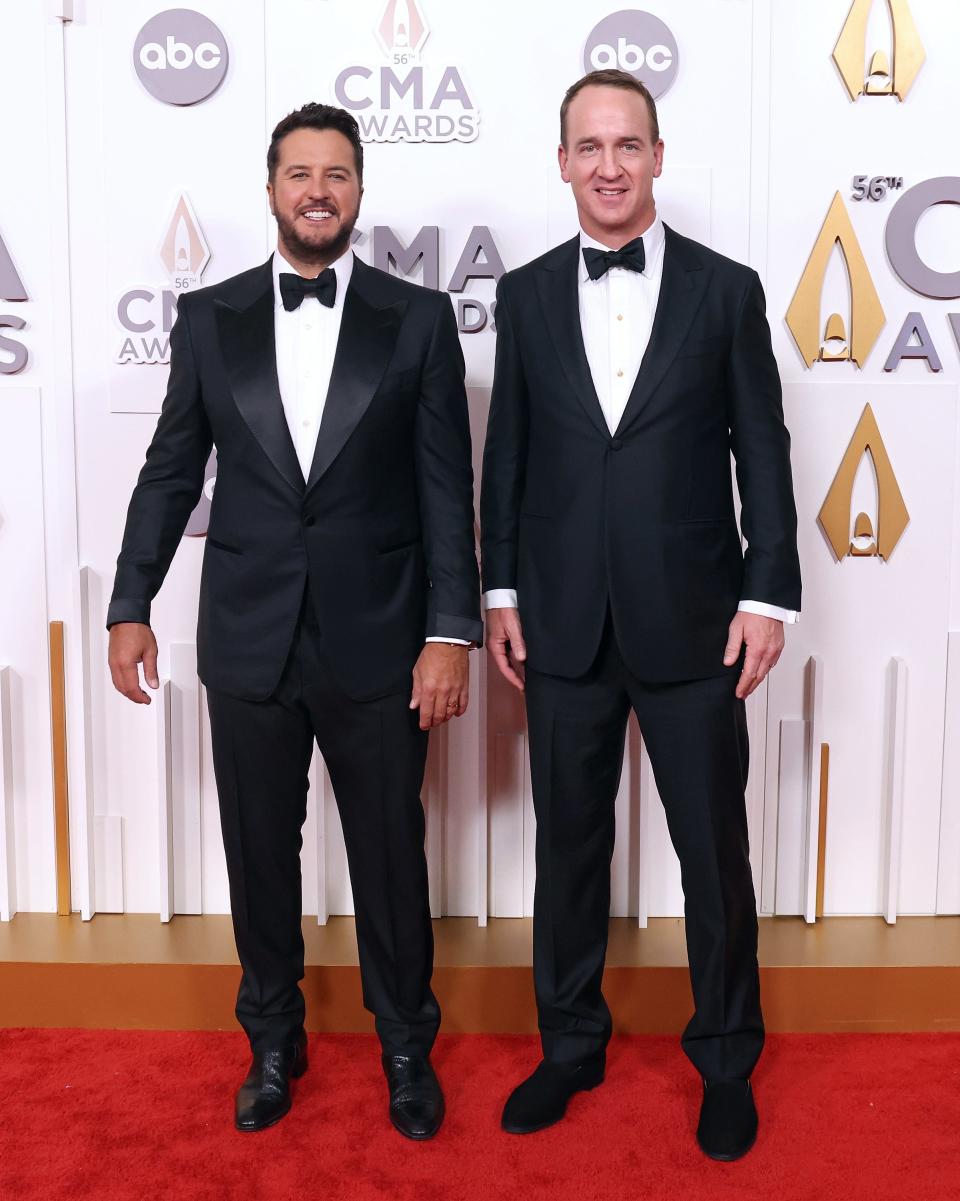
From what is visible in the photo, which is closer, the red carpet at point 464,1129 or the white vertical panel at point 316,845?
the red carpet at point 464,1129

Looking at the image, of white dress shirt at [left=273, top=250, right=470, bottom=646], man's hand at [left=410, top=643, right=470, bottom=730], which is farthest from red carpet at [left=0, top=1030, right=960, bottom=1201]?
white dress shirt at [left=273, top=250, right=470, bottom=646]

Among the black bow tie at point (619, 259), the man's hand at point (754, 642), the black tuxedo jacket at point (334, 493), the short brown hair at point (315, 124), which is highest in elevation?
the short brown hair at point (315, 124)

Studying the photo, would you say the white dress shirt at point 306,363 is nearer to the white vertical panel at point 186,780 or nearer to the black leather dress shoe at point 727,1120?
the white vertical panel at point 186,780

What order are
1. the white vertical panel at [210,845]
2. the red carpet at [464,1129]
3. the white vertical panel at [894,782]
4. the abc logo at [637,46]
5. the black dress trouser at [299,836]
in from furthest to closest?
the white vertical panel at [210,845]
the white vertical panel at [894,782]
the abc logo at [637,46]
the black dress trouser at [299,836]
the red carpet at [464,1129]

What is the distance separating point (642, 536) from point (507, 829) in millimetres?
1067

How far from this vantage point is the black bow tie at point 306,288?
7.04 ft

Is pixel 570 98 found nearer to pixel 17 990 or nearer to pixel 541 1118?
pixel 541 1118

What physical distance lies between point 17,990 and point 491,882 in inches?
42.5

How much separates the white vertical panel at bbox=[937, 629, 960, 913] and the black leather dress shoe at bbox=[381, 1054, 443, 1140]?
53.2 inches

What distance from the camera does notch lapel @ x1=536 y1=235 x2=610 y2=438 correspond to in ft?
7.00

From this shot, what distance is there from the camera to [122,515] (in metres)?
2.85

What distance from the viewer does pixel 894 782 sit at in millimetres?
2842

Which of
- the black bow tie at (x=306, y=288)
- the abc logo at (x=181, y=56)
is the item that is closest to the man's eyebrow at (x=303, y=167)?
the black bow tie at (x=306, y=288)

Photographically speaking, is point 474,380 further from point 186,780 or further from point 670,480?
point 186,780
